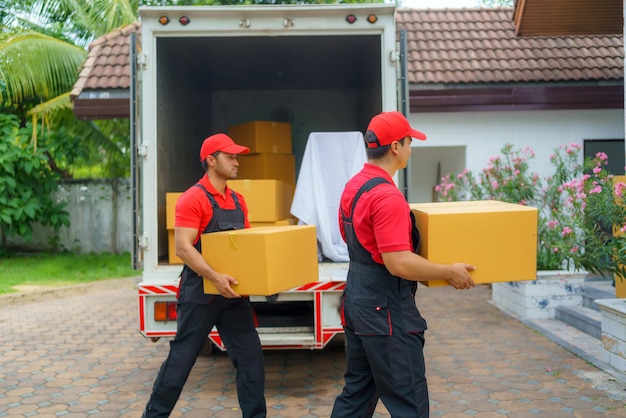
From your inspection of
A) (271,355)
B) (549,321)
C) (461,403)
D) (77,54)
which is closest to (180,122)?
(271,355)

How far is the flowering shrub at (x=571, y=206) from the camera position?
480 centimetres

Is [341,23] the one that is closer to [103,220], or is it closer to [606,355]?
[606,355]

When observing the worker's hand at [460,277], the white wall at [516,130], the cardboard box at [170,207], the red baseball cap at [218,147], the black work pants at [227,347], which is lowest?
the black work pants at [227,347]

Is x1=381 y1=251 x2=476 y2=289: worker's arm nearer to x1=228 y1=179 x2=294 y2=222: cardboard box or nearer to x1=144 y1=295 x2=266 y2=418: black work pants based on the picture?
x1=144 y1=295 x2=266 y2=418: black work pants

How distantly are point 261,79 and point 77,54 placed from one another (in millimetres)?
6212

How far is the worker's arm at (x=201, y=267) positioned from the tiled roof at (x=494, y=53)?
6.45 metres

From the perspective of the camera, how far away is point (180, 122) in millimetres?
5672

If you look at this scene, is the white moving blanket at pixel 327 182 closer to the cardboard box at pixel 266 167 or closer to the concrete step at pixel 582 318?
the cardboard box at pixel 266 167

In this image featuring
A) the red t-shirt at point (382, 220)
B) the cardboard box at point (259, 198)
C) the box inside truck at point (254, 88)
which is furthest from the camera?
the box inside truck at point (254, 88)

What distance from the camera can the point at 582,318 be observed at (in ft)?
20.3

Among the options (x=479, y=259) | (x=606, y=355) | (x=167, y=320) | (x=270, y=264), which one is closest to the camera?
(x=479, y=259)

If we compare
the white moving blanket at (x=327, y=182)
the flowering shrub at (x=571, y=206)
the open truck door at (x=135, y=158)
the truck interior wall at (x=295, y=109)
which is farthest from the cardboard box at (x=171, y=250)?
the flowering shrub at (x=571, y=206)

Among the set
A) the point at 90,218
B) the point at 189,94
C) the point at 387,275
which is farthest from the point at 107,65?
the point at 387,275

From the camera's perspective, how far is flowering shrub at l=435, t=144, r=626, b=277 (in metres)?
4.80
